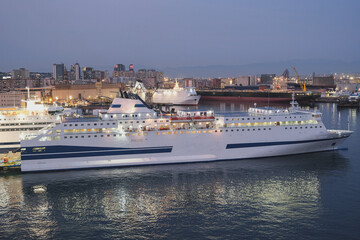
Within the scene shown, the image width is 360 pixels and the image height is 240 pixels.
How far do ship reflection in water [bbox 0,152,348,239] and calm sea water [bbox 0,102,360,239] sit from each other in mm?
36

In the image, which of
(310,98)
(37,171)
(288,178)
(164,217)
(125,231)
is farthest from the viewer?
(310,98)

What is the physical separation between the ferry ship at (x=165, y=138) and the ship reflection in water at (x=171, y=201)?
2.36ft

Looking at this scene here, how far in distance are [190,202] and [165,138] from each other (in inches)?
226

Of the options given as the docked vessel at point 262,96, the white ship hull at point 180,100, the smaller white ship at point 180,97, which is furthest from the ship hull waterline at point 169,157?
the docked vessel at point 262,96

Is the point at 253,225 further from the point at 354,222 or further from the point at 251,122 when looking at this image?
the point at 251,122

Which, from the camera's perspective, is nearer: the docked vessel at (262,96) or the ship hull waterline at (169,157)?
the ship hull waterline at (169,157)

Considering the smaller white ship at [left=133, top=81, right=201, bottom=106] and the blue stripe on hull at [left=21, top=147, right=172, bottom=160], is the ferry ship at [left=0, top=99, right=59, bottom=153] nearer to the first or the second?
the blue stripe on hull at [left=21, top=147, right=172, bottom=160]

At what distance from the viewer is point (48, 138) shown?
704 inches

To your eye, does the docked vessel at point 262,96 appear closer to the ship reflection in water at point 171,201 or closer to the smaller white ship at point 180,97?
the smaller white ship at point 180,97

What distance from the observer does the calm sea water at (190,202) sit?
455 inches

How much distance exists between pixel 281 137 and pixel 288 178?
3899 mm

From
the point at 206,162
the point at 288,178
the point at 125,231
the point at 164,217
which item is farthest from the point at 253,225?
the point at 206,162

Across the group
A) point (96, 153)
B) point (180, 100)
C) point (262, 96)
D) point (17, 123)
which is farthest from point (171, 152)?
point (262, 96)

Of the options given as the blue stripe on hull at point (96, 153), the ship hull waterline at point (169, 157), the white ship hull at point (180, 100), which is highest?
the white ship hull at point (180, 100)
